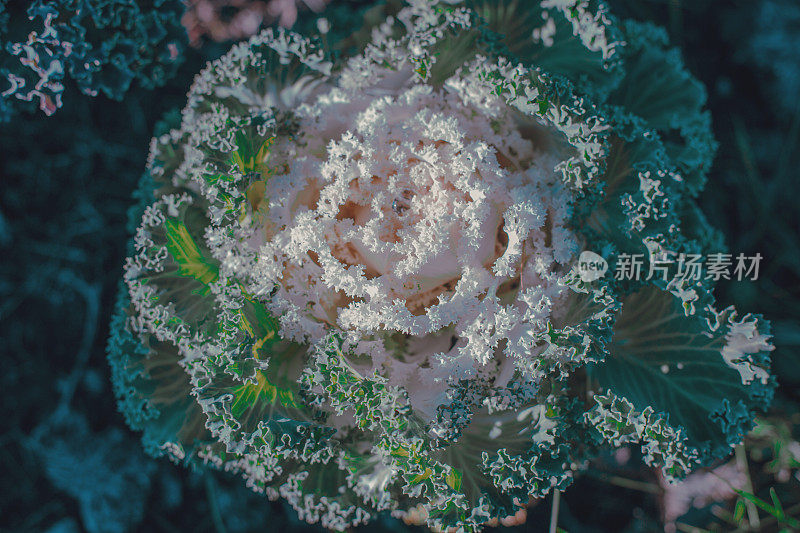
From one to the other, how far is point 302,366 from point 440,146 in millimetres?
1226

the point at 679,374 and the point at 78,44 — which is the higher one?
the point at 78,44

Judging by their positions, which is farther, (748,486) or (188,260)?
(748,486)

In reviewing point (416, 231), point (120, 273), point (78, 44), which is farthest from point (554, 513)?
point (78, 44)

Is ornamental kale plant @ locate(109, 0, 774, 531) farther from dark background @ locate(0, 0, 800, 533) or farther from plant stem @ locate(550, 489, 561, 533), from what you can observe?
dark background @ locate(0, 0, 800, 533)

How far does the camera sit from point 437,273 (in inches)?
105

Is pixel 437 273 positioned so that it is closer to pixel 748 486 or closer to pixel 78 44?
pixel 78 44

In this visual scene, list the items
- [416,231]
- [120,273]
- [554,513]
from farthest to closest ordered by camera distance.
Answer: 1. [120,273]
2. [554,513]
3. [416,231]

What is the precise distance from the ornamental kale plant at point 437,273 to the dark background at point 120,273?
1.33 m

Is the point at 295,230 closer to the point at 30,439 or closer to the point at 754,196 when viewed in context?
the point at 30,439

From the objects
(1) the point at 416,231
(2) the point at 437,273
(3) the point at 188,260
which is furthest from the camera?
(3) the point at 188,260

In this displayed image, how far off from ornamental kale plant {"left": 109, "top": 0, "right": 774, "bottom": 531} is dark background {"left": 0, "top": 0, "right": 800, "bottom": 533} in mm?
1331

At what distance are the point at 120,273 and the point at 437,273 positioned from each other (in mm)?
2640

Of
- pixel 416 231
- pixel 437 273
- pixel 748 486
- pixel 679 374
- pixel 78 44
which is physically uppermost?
pixel 78 44

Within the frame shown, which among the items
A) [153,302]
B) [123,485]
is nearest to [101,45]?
[153,302]
